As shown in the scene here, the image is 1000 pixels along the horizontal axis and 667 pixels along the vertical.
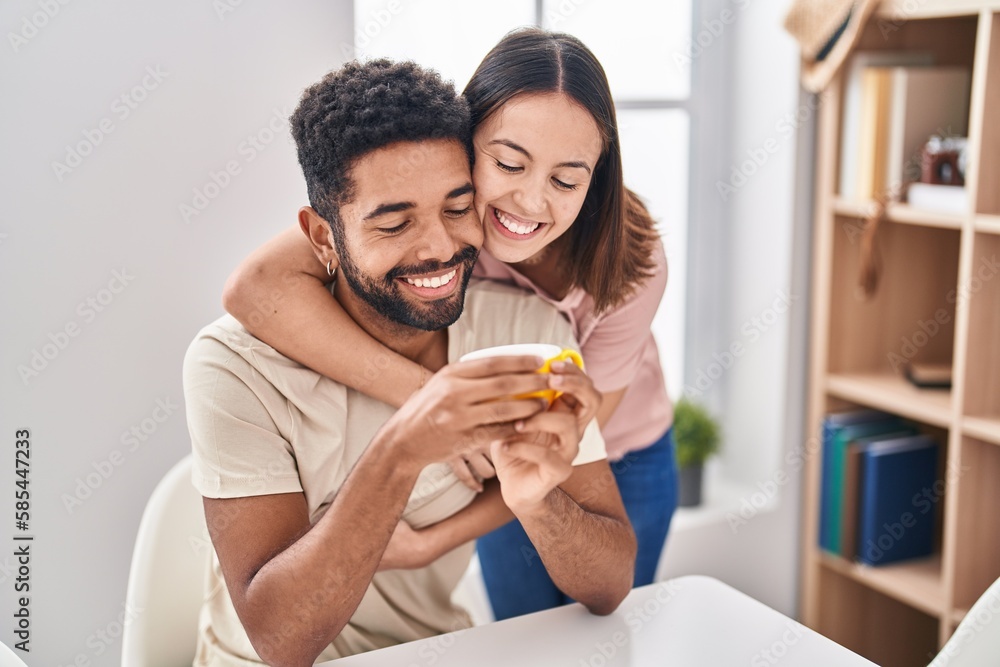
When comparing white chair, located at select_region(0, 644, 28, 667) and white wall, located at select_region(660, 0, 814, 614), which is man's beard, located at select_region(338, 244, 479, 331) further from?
white wall, located at select_region(660, 0, 814, 614)

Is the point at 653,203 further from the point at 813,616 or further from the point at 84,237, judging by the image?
the point at 84,237

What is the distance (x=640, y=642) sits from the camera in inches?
48.1

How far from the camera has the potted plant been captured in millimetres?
2459

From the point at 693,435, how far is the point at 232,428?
1.50m

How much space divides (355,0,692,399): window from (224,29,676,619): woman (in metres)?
0.72

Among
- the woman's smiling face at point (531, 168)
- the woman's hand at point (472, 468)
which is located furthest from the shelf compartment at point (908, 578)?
the woman's smiling face at point (531, 168)

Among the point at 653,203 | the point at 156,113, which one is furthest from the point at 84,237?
the point at 653,203

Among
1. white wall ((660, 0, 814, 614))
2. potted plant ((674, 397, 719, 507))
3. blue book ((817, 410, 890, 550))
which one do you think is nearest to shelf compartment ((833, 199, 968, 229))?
white wall ((660, 0, 814, 614))

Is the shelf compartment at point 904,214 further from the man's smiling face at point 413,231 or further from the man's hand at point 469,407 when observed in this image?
the man's hand at point 469,407

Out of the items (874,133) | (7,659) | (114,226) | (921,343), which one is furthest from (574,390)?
(921,343)

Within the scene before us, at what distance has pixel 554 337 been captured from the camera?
145 cm

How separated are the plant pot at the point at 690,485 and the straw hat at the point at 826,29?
3.33 feet

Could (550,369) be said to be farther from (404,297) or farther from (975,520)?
(975,520)

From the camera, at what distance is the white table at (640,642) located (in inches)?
46.2
